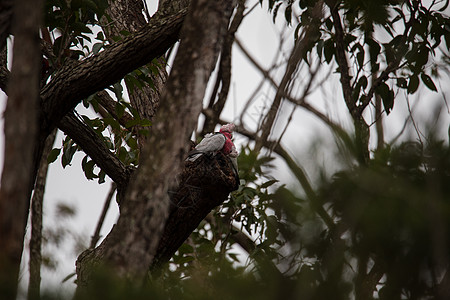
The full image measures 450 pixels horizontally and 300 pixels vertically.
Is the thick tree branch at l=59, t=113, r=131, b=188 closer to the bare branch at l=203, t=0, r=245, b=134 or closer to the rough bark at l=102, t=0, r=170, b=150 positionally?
the rough bark at l=102, t=0, r=170, b=150

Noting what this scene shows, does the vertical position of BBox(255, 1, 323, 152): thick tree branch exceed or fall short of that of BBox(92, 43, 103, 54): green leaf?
it exceeds it

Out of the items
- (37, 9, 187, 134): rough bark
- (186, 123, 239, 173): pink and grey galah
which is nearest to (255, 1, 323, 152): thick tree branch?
(186, 123, 239, 173): pink and grey galah

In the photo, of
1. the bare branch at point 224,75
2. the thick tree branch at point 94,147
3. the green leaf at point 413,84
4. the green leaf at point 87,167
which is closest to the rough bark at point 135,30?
the green leaf at point 87,167

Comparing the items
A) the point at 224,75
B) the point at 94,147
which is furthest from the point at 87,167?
the point at 224,75

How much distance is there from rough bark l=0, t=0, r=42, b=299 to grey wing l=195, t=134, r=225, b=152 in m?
1.65

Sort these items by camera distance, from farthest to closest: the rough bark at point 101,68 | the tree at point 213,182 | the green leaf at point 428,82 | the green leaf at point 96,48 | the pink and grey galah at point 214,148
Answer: the green leaf at point 428,82
the pink and grey galah at point 214,148
the green leaf at point 96,48
the rough bark at point 101,68
the tree at point 213,182

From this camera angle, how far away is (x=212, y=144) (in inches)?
135

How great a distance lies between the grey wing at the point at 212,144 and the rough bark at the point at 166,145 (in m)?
1.33

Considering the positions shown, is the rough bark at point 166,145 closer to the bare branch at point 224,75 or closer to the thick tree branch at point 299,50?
the thick tree branch at point 299,50

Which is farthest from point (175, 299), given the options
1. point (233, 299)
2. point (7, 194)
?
point (7, 194)

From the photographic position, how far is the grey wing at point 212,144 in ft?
10.7

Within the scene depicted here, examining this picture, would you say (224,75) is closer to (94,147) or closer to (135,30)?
(135,30)

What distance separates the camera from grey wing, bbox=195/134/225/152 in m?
3.28

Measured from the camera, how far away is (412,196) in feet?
4.91
